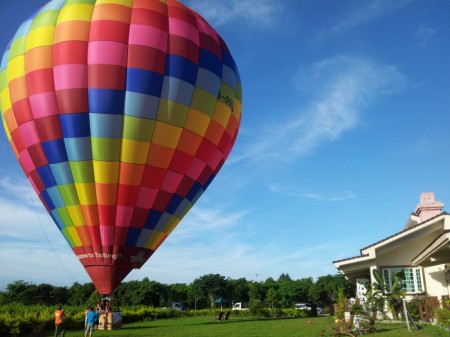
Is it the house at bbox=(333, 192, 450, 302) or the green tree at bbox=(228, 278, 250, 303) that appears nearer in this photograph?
the house at bbox=(333, 192, 450, 302)

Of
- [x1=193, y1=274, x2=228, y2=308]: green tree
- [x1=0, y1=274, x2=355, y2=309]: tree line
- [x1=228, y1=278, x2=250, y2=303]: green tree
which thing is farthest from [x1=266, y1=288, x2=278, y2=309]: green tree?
[x1=228, y1=278, x2=250, y2=303]: green tree

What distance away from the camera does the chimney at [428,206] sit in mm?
22547

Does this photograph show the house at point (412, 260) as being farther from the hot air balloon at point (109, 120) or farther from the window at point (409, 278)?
the hot air balloon at point (109, 120)

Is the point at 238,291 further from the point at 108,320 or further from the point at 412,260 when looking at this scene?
the point at 412,260

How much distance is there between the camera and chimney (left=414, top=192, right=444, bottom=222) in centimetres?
2255

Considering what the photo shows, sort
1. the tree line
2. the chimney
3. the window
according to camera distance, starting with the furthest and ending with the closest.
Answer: the tree line
the chimney
the window

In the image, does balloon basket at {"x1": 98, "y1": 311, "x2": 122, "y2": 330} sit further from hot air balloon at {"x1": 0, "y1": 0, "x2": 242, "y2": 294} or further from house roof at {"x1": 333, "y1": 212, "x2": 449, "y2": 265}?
house roof at {"x1": 333, "y1": 212, "x2": 449, "y2": 265}

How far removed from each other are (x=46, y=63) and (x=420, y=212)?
61.4 ft

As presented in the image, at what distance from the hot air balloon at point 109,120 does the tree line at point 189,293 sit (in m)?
60.8

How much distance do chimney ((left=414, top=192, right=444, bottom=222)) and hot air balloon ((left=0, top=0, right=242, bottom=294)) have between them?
11.4 meters

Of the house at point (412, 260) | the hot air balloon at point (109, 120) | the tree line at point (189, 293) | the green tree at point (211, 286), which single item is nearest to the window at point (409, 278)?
the house at point (412, 260)

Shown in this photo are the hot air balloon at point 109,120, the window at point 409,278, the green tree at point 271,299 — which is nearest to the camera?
the hot air balloon at point 109,120

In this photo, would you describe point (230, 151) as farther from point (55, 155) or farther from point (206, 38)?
point (55, 155)

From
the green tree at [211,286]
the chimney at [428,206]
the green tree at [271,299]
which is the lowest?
the green tree at [271,299]
